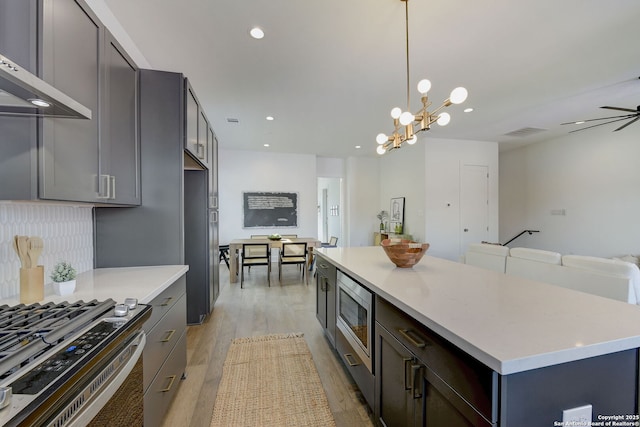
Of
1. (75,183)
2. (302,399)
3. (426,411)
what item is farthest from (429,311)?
(75,183)

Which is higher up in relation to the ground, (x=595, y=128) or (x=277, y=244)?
(x=595, y=128)

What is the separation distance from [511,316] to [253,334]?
7.87ft

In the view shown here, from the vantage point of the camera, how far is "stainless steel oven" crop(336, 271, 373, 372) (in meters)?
1.52

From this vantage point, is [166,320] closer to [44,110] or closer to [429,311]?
[44,110]

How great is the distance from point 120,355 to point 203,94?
3.36 meters

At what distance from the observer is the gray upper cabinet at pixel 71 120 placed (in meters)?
0.97

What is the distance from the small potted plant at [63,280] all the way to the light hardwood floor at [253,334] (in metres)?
0.99

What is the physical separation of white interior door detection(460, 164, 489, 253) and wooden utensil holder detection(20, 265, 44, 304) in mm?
6298

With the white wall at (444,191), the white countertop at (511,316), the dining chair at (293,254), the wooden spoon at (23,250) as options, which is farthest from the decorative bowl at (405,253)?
the white wall at (444,191)

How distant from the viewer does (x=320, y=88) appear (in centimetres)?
329

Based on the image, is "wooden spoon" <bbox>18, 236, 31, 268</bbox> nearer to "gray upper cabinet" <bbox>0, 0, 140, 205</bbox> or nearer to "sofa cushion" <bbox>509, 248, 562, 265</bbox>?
"gray upper cabinet" <bbox>0, 0, 140, 205</bbox>

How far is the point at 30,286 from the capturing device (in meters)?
1.19

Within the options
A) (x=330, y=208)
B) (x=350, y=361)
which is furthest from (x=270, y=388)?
(x=330, y=208)

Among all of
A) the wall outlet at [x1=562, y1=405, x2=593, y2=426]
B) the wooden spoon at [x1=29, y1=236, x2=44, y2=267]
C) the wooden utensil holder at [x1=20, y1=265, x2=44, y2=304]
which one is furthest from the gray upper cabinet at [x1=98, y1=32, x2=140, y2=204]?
the wall outlet at [x1=562, y1=405, x2=593, y2=426]
